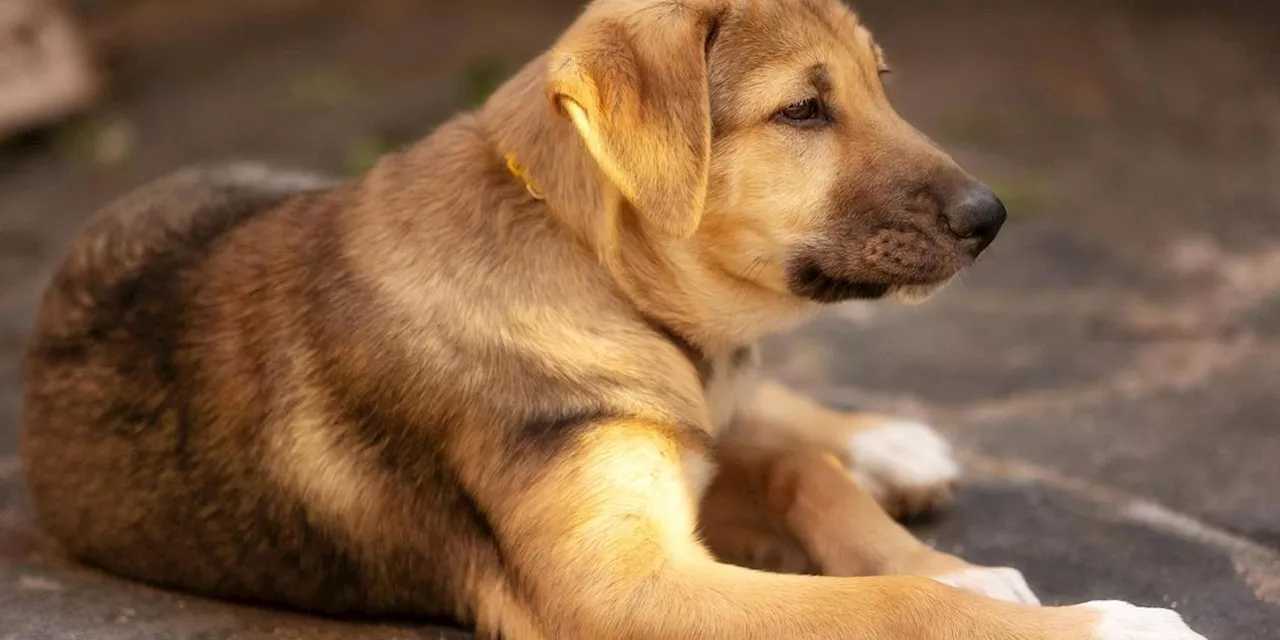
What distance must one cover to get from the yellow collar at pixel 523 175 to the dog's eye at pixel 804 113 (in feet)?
2.07

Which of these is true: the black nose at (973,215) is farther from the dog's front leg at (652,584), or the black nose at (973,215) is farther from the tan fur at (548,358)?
the dog's front leg at (652,584)

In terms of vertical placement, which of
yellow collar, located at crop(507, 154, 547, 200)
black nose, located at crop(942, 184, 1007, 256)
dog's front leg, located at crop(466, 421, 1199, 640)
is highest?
yellow collar, located at crop(507, 154, 547, 200)

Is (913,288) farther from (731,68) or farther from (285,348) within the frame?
(285,348)

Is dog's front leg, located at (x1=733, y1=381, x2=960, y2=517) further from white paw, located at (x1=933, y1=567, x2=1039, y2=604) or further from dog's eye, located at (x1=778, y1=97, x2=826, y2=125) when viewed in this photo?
dog's eye, located at (x1=778, y1=97, x2=826, y2=125)

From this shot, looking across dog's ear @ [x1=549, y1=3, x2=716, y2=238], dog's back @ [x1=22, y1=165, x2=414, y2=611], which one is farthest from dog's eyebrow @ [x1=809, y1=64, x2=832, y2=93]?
dog's back @ [x1=22, y1=165, x2=414, y2=611]

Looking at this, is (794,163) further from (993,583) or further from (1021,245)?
(1021,245)

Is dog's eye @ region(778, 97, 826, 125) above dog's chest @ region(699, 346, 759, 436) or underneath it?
above

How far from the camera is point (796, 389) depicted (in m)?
5.16

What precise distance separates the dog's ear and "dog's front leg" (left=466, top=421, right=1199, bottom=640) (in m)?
0.55

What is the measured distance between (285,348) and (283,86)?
19.5ft

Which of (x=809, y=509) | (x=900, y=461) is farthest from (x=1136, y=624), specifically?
(x=900, y=461)

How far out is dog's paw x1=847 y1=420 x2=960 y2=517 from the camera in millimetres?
3793

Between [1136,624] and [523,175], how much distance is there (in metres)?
1.77

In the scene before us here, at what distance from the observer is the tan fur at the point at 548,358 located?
282 centimetres
